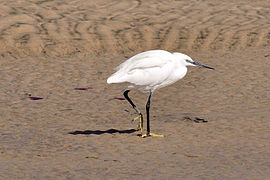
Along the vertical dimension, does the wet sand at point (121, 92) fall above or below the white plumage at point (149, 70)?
below

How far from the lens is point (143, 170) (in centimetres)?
529

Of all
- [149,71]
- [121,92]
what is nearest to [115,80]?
[149,71]

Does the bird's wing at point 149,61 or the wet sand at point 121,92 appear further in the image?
the bird's wing at point 149,61

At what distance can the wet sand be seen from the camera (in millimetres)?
5574

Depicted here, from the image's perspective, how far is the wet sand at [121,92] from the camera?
219 inches

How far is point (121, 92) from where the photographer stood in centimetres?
891

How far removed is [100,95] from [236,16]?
575 centimetres

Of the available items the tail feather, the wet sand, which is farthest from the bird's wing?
the wet sand

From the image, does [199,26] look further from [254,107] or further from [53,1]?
[254,107]

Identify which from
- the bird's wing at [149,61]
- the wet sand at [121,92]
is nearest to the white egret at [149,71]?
the bird's wing at [149,61]

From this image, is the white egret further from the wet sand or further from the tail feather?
the wet sand

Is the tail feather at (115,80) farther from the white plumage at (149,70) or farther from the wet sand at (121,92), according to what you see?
the wet sand at (121,92)

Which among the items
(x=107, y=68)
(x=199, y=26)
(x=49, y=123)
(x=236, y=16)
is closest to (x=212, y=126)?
(x=49, y=123)

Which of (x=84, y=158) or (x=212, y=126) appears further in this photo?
(x=212, y=126)
